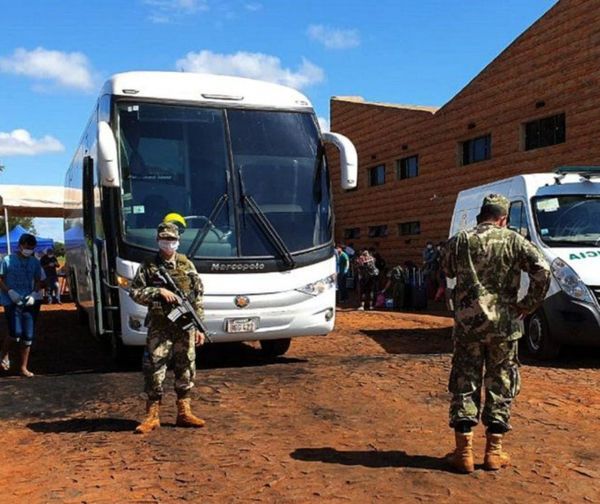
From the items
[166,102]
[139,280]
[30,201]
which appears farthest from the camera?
[30,201]

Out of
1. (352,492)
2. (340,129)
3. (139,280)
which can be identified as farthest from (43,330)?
(340,129)

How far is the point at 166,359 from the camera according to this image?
17.5 feet

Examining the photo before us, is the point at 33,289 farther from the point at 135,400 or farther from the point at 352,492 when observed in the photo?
the point at 352,492

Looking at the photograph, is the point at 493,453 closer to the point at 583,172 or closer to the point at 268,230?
the point at 268,230

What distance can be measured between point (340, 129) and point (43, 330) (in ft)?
58.7

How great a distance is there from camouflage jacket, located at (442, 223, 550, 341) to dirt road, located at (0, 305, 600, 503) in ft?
→ 3.19

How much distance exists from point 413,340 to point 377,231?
14922 millimetres

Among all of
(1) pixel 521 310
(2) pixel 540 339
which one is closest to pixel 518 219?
(2) pixel 540 339

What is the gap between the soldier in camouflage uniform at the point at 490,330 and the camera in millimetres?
4246

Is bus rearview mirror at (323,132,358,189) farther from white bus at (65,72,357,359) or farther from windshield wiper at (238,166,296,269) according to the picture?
windshield wiper at (238,166,296,269)

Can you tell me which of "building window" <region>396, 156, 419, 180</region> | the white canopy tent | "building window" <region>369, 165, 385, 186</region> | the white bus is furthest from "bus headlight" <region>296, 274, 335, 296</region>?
"building window" <region>369, 165, 385, 186</region>

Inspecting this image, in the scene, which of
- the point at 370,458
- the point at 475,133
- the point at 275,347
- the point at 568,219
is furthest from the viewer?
the point at 475,133

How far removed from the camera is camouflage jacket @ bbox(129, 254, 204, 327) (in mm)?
5266

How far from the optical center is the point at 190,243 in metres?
7.22
